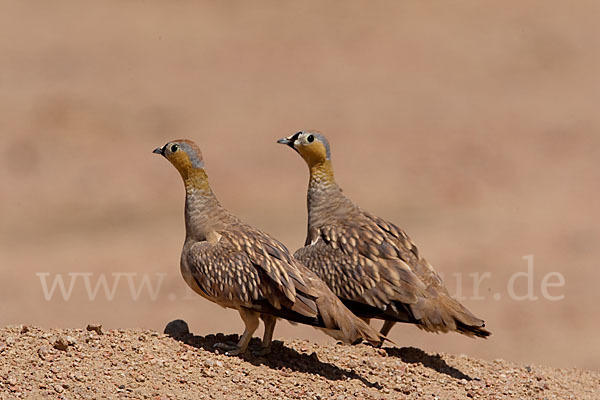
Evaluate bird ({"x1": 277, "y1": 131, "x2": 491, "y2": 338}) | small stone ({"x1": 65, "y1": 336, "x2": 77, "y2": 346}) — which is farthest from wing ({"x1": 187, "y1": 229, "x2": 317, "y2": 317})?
small stone ({"x1": 65, "y1": 336, "x2": 77, "y2": 346})

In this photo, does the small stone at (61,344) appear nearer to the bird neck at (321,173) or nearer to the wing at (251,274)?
the wing at (251,274)

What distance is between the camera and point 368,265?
461 inches

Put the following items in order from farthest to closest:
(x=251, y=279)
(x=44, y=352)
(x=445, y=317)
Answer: (x=445, y=317), (x=251, y=279), (x=44, y=352)

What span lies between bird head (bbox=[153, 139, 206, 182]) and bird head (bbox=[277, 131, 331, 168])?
155 centimetres

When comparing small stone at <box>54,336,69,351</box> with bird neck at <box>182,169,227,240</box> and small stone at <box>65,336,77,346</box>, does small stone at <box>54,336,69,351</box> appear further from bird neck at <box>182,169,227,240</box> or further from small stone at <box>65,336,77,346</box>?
bird neck at <box>182,169,227,240</box>

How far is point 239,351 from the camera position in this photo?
1082cm

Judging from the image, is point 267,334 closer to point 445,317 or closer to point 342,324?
point 342,324

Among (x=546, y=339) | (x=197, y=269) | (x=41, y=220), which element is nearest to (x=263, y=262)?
(x=197, y=269)

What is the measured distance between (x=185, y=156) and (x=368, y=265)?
7.79ft

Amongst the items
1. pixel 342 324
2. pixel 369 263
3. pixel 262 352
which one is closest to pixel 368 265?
pixel 369 263

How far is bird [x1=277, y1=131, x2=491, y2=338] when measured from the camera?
11383mm

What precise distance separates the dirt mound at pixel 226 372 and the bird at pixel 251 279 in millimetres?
438

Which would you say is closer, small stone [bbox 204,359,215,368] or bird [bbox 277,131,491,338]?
small stone [bbox 204,359,215,368]

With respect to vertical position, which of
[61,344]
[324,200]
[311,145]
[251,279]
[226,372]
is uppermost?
[311,145]
